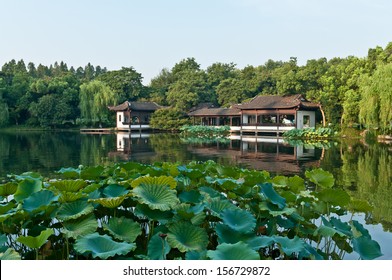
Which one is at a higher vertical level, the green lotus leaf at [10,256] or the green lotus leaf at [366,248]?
the green lotus leaf at [10,256]

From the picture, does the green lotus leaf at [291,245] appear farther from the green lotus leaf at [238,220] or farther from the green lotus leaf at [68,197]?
the green lotus leaf at [68,197]

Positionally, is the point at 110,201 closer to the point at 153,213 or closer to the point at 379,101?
the point at 153,213

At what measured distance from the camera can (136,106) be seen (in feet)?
100

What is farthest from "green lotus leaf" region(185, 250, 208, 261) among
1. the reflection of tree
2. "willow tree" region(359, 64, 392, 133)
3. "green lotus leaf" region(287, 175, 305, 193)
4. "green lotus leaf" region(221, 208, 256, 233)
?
"willow tree" region(359, 64, 392, 133)

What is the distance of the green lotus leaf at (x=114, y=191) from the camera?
2.92 m

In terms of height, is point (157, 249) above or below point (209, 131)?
below

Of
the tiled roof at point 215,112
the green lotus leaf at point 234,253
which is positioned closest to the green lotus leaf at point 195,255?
the green lotus leaf at point 234,253

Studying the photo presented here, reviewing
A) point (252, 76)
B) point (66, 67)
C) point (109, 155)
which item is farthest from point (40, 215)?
point (66, 67)

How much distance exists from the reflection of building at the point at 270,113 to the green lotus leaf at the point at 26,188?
21130mm

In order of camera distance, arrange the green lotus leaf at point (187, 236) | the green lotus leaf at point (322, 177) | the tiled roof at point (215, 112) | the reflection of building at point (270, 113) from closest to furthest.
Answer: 1. the green lotus leaf at point (187, 236)
2. the green lotus leaf at point (322, 177)
3. the reflection of building at point (270, 113)
4. the tiled roof at point (215, 112)

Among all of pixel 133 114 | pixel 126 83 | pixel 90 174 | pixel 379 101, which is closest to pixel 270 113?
pixel 379 101

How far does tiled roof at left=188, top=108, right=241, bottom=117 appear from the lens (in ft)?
87.7

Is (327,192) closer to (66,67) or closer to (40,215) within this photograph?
(40,215)

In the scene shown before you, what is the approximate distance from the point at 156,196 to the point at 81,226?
0.51 m
